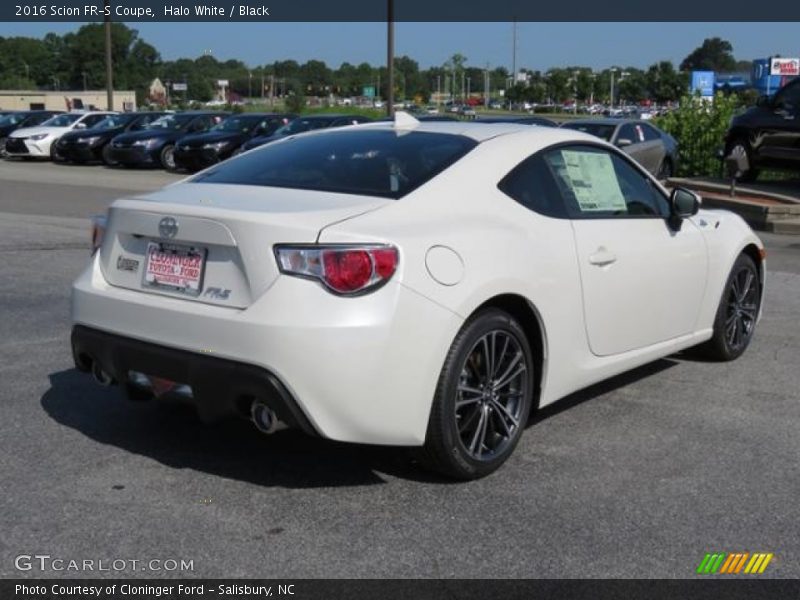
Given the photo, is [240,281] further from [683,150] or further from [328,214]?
[683,150]

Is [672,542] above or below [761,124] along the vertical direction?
below

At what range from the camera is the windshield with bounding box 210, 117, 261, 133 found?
85.6 feet

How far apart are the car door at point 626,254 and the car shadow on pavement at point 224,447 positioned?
1.29 meters

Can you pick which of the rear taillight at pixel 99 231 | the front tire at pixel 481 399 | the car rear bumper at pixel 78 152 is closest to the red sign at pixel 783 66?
the car rear bumper at pixel 78 152

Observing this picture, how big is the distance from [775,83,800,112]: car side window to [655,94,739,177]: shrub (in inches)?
157

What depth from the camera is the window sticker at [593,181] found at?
507cm

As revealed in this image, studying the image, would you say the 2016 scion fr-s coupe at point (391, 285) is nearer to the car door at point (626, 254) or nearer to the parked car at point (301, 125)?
the car door at point (626, 254)

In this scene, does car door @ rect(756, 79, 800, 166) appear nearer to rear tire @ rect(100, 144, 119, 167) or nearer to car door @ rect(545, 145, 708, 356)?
car door @ rect(545, 145, 708, 356)

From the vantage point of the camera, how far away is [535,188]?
4.78 metres

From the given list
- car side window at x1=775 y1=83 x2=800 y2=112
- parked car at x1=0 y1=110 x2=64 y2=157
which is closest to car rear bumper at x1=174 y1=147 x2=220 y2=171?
parked car at x1=0 y1=110 x2=64 y2=157

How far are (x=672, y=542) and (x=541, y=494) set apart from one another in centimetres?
62

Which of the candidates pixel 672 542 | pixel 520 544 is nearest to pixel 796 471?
pixel 672 542

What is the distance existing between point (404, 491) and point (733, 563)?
4.36ft

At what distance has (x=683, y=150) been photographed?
70.7 ft
